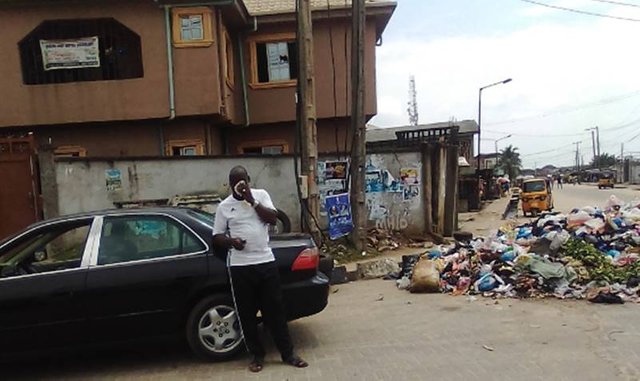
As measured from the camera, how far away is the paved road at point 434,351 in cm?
480

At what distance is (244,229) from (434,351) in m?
2.15

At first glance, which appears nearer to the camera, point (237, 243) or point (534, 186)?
point (237, 243)

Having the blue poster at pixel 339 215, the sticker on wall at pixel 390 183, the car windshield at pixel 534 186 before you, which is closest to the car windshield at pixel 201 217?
the blue poster at pixel 339 215

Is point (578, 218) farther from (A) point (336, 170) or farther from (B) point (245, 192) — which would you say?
(B) point (245, 192)

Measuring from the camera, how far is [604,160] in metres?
113

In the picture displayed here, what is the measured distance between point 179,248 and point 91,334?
3.49ft

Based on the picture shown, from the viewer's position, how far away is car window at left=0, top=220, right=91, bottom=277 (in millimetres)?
5156

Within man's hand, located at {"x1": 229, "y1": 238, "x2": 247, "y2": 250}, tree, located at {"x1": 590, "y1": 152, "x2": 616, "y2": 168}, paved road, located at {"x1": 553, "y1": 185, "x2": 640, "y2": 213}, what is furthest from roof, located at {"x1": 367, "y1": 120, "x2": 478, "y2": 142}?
tree, located at {"x1": 590, "y1": 152, "x2": 616, "y2": 168}

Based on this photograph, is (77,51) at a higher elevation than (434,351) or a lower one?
higher

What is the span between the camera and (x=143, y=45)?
15086mm

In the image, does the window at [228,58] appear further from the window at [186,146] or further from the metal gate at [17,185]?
the metal gate at [17,185]

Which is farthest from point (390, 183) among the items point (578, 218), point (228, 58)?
point (228, 58)

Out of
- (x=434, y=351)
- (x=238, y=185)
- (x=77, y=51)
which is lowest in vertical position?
(x=434, y=351)

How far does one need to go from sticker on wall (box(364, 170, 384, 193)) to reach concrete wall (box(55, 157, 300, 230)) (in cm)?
184
